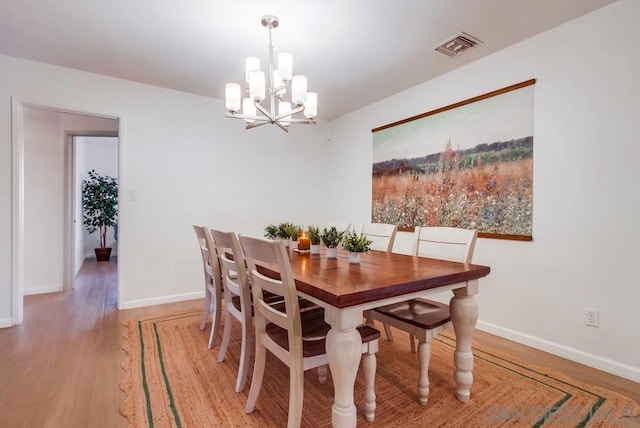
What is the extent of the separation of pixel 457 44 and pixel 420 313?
6.89 feet

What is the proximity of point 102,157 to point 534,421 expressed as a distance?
7.51m

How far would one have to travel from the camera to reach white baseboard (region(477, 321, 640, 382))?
188cm

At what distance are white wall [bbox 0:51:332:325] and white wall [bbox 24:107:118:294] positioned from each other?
748 mm

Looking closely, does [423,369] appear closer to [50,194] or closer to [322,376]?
[322,376]

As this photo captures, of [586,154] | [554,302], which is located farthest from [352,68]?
[554,302]

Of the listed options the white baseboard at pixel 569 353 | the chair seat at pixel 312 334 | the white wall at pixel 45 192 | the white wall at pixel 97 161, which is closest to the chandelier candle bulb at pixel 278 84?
the chair seat at pixel 312 334

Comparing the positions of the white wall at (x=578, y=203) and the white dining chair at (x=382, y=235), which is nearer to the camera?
the white wall at (x=578, y=203)

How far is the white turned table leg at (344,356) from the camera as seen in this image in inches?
46.3

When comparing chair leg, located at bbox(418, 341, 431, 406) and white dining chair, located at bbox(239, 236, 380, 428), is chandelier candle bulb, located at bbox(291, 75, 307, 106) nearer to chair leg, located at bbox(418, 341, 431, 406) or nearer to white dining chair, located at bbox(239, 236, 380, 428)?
white dining chair, located at bbox(239, 236, 380, 428)

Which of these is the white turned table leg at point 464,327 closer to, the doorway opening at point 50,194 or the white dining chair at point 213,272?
the white dining chair at point 213,272

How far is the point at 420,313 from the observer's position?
5.63 ft

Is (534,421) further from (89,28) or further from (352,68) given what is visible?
(89,28)

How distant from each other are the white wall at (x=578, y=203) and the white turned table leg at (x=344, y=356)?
183cm

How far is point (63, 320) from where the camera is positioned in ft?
9.16
